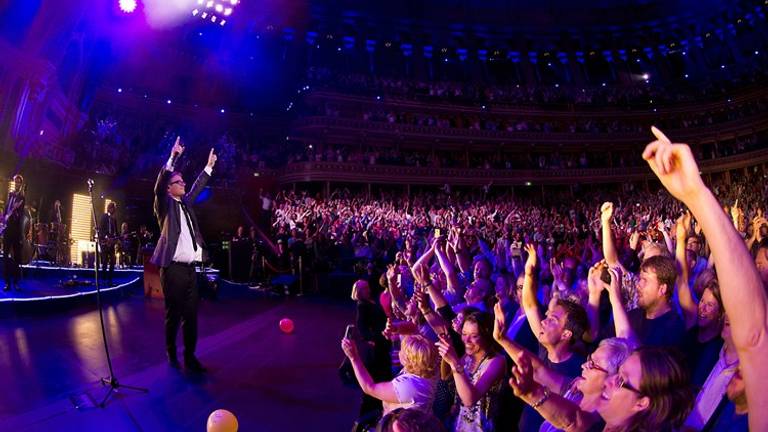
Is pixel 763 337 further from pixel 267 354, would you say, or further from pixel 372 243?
pixel 372 243

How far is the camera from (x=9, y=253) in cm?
930

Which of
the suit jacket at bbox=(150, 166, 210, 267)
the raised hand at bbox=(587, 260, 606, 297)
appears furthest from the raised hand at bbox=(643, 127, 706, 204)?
the suit jacket at bbox=(150, 166, 210, 267)

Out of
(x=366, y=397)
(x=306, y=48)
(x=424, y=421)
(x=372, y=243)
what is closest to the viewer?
(x=424, y=421)

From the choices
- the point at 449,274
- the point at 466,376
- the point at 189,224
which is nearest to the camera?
the point at 466,376

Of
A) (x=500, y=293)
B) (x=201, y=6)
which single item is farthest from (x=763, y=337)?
(x=201, y=6)

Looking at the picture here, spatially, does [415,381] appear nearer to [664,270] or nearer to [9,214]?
[664,270]

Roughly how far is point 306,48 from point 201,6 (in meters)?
16.2

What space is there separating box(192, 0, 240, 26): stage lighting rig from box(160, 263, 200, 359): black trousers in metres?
17.8

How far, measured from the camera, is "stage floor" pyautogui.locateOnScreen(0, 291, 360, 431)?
3.77 meters

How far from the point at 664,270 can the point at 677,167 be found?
6.24ft

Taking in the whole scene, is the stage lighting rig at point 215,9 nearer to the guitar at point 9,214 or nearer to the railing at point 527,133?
the railing at point 527,133

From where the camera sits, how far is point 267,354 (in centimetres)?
607

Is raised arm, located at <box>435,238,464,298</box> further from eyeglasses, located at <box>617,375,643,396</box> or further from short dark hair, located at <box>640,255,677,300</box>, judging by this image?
eyeglasses, located at <box>617,375,643,396</box>

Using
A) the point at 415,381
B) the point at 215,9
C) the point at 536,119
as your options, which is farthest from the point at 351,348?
the point at 536,119
